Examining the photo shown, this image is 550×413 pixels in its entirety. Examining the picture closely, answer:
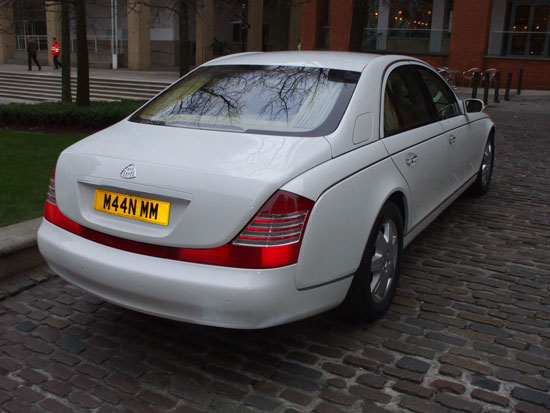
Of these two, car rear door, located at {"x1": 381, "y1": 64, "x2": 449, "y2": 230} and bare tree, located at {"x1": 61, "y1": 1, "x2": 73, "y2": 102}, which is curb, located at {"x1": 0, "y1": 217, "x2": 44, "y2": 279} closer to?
car rear door, located at {"x1": 381, "y1": 64, "x2": 449, "y2": 230}

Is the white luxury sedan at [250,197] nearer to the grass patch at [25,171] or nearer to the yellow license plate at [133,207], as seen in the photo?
the yellow license plate at [133,207]

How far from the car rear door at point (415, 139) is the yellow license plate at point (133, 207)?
1586mm

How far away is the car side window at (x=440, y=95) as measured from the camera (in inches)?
194

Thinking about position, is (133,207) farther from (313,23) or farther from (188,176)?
(313,23)

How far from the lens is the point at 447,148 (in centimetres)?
485

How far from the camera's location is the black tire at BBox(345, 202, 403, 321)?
3396 millimetres

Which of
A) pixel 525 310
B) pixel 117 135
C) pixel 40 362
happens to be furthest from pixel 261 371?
pixel 525 310

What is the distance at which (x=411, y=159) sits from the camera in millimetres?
4016

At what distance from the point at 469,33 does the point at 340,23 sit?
20.2 feet

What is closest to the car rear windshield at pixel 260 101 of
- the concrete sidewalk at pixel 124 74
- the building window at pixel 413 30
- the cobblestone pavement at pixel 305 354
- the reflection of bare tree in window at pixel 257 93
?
the reflection of bare tree in window at pixel 257 93

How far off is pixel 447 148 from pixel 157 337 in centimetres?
284

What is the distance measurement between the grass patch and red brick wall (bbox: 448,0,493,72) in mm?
20454

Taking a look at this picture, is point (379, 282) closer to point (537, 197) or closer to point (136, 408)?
point (136, 408)

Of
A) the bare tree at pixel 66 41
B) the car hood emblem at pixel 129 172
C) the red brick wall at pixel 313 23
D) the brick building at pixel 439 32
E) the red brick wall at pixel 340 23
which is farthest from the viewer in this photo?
the red brick wall at pixel 313 23
